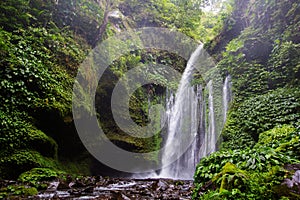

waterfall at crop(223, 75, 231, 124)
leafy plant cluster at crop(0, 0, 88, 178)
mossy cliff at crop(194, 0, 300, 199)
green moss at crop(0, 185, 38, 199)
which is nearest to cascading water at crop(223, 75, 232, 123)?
waterfall at crop(223, 75, 231, 124)

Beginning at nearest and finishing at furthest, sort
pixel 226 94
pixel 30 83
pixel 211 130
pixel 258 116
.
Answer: pixel 30 83 < pixel 258 116 < pixel 211 130 < pixel 226 94

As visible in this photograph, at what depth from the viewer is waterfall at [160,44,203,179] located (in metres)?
11.0

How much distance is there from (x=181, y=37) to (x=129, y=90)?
8418mm

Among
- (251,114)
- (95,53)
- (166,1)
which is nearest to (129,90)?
(95,53)

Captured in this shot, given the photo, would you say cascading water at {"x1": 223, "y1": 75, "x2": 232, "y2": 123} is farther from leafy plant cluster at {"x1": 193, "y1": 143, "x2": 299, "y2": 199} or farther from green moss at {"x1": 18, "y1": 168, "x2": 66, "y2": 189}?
green moss at {"x1": 18, "y1": 168, "x2": 66, "y2": 189}

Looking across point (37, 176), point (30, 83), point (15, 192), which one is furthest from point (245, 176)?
point (30, 83)

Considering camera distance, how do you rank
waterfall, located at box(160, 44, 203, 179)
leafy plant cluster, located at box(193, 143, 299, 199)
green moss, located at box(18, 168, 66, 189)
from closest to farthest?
leafy plant cluster, located at box(193, 143, 299, 199) < green moss, located at box(18, 168, 66, 189) < waterfall, located at box(160, 44, 203, 179)

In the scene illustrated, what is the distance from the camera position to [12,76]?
6.43 m

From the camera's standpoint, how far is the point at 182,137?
39.2ft

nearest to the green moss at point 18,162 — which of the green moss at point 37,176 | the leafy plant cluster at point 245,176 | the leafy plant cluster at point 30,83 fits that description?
the leafy plant cluster at point 30,83

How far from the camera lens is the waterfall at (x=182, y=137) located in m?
11.0

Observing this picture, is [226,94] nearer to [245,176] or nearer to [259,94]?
[259,94]

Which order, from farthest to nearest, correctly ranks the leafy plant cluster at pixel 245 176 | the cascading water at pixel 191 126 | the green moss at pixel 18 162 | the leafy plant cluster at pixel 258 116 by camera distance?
the cascading water at pixel 191 126 < the leafy plant cluster at pixel 258 116 < the green moss at pixel 18 162 < the leafy plant cluster at pixel 245 176

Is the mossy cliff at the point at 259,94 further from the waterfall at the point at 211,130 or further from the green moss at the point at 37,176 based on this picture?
the green moss at the point at 37,176
